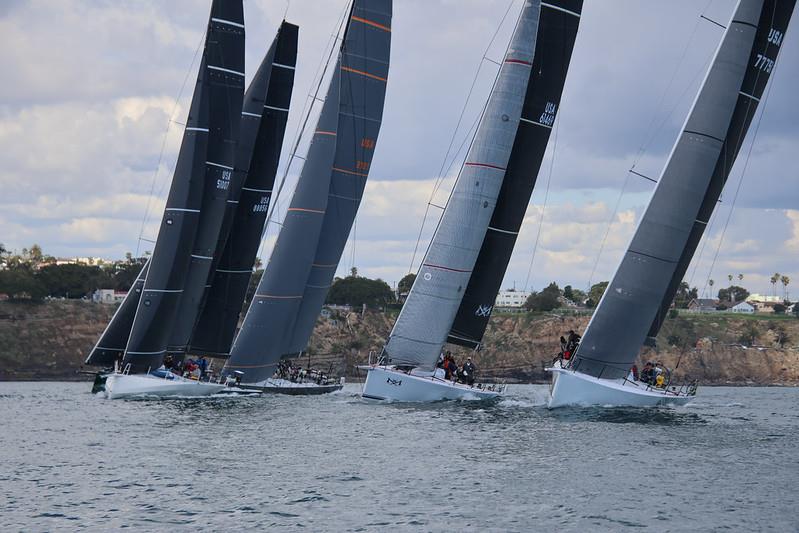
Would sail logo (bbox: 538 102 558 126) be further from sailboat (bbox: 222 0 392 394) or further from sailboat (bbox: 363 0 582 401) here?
sailboat (bbox: 222 0 392 394)

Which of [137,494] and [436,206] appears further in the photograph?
[436,206]

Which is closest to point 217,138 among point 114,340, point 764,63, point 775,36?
point 114,340

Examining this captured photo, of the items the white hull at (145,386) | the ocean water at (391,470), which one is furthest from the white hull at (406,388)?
the white hull at (145,386)

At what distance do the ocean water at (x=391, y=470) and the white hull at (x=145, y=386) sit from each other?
1465mm

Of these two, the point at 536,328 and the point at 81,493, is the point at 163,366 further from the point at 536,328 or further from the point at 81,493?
the point at 536,328

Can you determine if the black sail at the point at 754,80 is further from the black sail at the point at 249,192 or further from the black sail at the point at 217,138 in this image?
the black sail at the point at 217,138

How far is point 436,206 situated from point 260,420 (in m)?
12.6

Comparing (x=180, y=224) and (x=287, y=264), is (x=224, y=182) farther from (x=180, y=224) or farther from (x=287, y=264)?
(x=287, y=264)

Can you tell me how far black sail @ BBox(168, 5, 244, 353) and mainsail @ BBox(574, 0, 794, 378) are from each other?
57.7 feet

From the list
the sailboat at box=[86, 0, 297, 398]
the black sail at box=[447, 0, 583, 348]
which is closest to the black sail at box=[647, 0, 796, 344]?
the black sail at box=[447, 0, 583, 348]

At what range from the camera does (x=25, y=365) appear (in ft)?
326

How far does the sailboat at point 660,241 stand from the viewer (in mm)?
43062

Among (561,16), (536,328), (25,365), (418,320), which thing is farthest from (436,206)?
(536,328)

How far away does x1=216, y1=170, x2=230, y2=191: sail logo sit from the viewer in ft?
160
